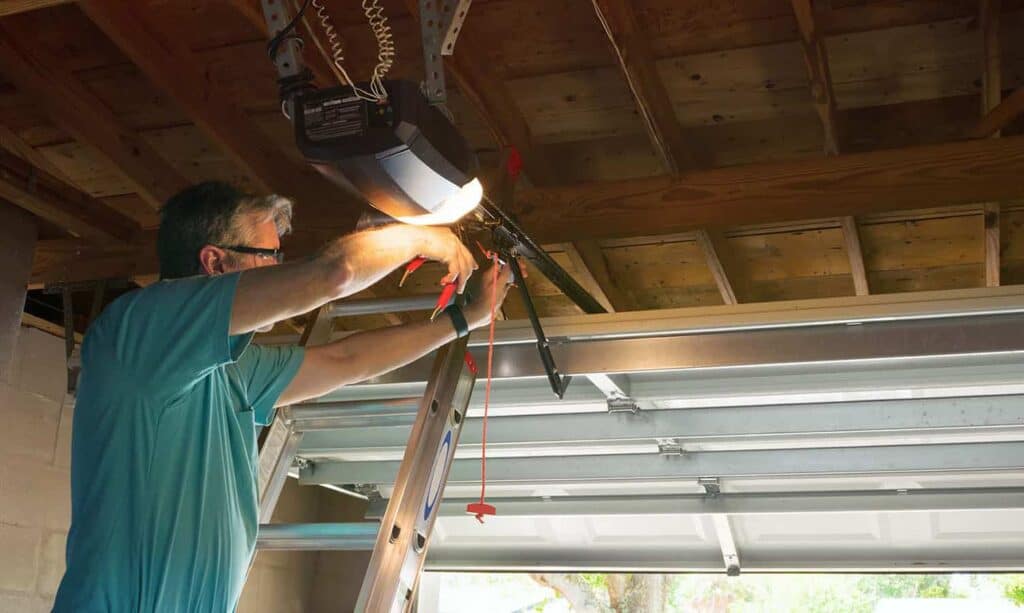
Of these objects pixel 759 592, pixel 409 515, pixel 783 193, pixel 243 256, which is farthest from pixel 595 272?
pixel 759 592

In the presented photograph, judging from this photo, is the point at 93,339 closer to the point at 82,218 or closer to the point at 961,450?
the point at 82,218

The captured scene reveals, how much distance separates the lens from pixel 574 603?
1187cm

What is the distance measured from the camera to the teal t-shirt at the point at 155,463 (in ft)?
5.40

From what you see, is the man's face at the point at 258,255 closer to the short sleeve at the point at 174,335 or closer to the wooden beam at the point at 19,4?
the short sleeve at the point at 174,335

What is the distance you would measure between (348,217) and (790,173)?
1.31 metres

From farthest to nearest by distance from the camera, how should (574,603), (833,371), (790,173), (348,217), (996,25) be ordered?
(574,603) < (348,217) < (833,371) < (790,173) < (996,25)

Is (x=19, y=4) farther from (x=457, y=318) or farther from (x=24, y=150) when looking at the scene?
(x=24, y=150)

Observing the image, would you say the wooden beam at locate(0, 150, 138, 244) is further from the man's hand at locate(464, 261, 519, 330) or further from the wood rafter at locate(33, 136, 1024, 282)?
the man's hand at locate(464, 261, 519, 330)

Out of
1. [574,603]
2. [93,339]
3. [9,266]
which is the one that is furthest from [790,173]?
[574,603]

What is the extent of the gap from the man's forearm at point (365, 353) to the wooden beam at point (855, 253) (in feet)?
4.83

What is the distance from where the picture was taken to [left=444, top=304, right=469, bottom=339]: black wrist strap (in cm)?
230

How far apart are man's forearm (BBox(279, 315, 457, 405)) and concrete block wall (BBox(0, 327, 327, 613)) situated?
1864mm

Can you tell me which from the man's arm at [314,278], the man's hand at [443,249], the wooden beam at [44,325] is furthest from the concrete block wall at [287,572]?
the man's arm at [314,278]

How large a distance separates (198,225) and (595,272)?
188 cm
